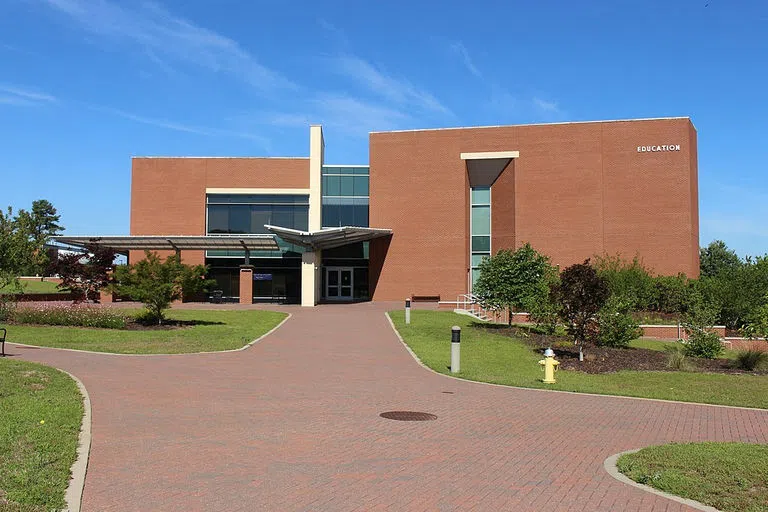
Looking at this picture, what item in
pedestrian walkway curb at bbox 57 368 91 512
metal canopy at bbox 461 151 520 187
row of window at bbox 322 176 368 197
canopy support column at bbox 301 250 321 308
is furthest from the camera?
row of window at bbox 322 176 368 197

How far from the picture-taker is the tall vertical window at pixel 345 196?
46938 millimetres

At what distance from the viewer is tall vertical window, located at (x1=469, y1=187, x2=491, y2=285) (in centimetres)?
4581

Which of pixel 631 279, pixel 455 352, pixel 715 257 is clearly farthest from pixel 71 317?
pixel 715 257

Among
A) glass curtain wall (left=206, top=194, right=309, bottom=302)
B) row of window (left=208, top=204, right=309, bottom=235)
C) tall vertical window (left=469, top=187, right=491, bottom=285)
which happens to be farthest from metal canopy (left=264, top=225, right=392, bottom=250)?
tall vertical window (left=469, top=187, right=491, bottom=285)

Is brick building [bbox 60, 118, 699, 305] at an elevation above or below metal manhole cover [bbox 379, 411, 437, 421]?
above

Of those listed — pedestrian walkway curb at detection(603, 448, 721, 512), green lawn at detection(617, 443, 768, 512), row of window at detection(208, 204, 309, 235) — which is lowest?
pedestrian walkway curb at detection(603, 448, 721, 512)

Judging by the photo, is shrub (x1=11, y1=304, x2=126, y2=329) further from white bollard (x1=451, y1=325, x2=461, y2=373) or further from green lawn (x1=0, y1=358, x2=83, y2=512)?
white bollard (x1=451, y1=325, x2=461, y2=373)

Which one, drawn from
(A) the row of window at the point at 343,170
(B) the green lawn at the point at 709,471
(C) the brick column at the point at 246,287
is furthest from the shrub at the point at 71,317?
(A) the row of window at the point at 343,170

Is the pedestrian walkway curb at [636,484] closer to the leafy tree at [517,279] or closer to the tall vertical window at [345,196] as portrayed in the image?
the leafy tree at [517,279]

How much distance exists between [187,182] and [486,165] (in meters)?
20.8

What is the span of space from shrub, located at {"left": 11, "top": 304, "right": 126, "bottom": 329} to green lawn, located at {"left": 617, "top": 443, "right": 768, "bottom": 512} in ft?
65.9

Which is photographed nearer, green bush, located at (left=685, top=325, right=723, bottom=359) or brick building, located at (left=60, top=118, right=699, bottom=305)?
green bush, located at (left=685, top=325, right=723, bottom=359)

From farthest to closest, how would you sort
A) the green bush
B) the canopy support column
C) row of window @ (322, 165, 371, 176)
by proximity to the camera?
row of window @ (322, 165, 371, 176) < the canopy support column < the green bush

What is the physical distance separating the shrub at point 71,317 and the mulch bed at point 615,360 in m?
14.3
